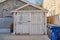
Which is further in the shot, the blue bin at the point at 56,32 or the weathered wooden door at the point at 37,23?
the weathered wooden door at the point at 37,23

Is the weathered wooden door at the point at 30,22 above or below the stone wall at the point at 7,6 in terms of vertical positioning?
below

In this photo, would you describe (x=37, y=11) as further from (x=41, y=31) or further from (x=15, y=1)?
(x=15, y=1)

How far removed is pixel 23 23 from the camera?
20.1m

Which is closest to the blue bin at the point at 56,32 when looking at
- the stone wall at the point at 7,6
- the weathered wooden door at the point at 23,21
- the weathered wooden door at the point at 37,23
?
the weathered wooden door at the point at 37,23

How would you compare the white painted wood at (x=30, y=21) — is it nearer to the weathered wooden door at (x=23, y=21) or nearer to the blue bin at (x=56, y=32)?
the weathered wooden door at (x=23, y=21)

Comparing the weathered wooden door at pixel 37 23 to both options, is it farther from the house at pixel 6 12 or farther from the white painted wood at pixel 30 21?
the house at pixel 6 12

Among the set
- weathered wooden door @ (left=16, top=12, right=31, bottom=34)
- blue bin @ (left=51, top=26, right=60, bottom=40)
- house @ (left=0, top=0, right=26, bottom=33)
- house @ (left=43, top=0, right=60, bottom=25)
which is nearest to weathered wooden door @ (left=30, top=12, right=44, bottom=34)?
weathered wooden door @ (left=16, top=12, right=31, bottom=34)

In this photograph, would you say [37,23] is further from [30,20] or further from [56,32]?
[56,32]

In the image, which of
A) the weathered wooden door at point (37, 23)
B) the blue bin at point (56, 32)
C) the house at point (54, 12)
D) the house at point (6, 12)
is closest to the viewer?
the blue bin at point (56, 32)

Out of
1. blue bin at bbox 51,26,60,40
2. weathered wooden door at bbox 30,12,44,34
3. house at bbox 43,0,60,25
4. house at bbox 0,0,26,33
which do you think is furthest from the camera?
house at bbox 0,0,26,33

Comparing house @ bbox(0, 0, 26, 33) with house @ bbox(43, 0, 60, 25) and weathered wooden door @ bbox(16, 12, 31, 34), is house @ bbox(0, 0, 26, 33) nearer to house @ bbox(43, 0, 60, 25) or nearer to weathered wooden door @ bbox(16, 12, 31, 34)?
house @ bbox(43, 0, 60, 25)

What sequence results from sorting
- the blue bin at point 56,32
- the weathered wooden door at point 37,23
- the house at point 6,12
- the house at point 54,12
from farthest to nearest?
the house at point 6,12 < the house at point 54,12 < the weathered wooden door at point 37,23 < the blue bin at point 56,32

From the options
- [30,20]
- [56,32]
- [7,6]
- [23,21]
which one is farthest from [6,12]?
[56,32]

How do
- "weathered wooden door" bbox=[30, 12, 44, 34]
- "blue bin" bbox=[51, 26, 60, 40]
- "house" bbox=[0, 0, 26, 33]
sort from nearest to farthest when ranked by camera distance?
"blue bin" bbox=[51, 26, 60, 40] < "weathered wooden door" bbox=[30, 12, 44, 34] < "house" bbox=[0, 0, 26, 33]
